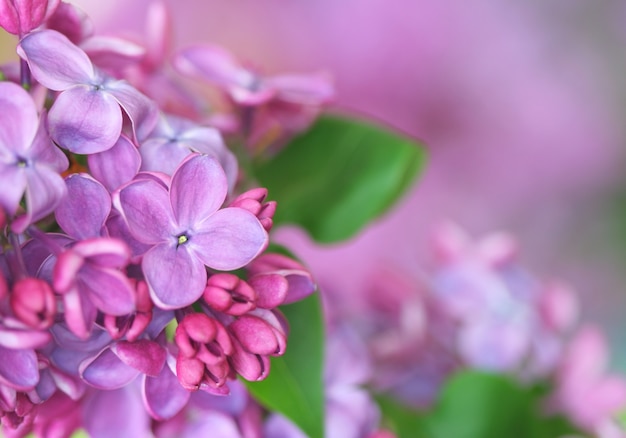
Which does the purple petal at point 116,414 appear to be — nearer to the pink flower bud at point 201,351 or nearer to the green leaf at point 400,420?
the pink flower bud at point 201,351

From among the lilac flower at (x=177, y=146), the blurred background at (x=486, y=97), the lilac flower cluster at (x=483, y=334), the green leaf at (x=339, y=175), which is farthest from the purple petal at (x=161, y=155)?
the blurred background at (x=486, y=97)

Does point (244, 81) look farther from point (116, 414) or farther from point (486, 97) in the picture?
point (486, 97)

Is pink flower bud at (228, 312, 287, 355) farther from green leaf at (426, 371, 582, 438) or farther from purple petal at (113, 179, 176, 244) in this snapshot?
green leaf at (426, 371, 582, 438)

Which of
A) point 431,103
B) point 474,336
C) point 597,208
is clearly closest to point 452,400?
point 474,336

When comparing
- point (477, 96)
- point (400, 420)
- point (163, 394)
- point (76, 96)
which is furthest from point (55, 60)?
point (477, 96)

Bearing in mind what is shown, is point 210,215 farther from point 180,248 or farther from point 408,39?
point 408,39

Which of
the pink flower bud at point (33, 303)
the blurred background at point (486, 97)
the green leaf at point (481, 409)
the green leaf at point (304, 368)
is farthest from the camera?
the blurred background at point (486, 97)
